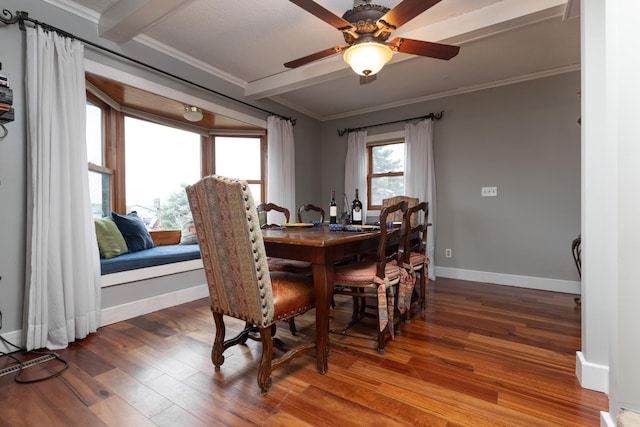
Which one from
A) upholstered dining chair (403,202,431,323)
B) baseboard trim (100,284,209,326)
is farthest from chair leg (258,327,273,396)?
baseboard trim (100,284,209,326)

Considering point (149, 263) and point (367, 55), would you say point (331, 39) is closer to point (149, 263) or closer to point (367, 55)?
point (367, 55)

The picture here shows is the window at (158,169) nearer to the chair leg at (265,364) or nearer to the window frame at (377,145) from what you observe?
the window frame at (377,145)

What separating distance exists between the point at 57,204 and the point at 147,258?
0.82 meters

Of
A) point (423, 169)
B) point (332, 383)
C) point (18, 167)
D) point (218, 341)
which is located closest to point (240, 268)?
point (218, 341)

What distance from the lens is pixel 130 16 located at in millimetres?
2133

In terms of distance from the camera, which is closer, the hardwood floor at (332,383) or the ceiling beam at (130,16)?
the hardwood floor at (332,383)

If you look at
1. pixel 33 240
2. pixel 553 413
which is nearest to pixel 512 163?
pixel 553 413

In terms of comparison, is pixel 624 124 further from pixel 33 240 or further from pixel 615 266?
pixel 33 240

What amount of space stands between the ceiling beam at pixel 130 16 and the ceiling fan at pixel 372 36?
1058mm

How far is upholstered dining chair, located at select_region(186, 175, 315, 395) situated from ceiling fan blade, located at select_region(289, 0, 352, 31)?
3.51 feet

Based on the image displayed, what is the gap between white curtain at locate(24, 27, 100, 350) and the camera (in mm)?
1960

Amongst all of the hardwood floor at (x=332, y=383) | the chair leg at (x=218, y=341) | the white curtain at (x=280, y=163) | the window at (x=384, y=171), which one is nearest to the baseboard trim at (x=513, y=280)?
the hardwood floor at (x=332, y=383)

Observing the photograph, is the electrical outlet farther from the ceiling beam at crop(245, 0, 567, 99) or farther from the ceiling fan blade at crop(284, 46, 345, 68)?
the ceiling fan blade at crop(284, 46, 345, 68)

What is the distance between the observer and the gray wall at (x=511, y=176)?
330 centimetres
